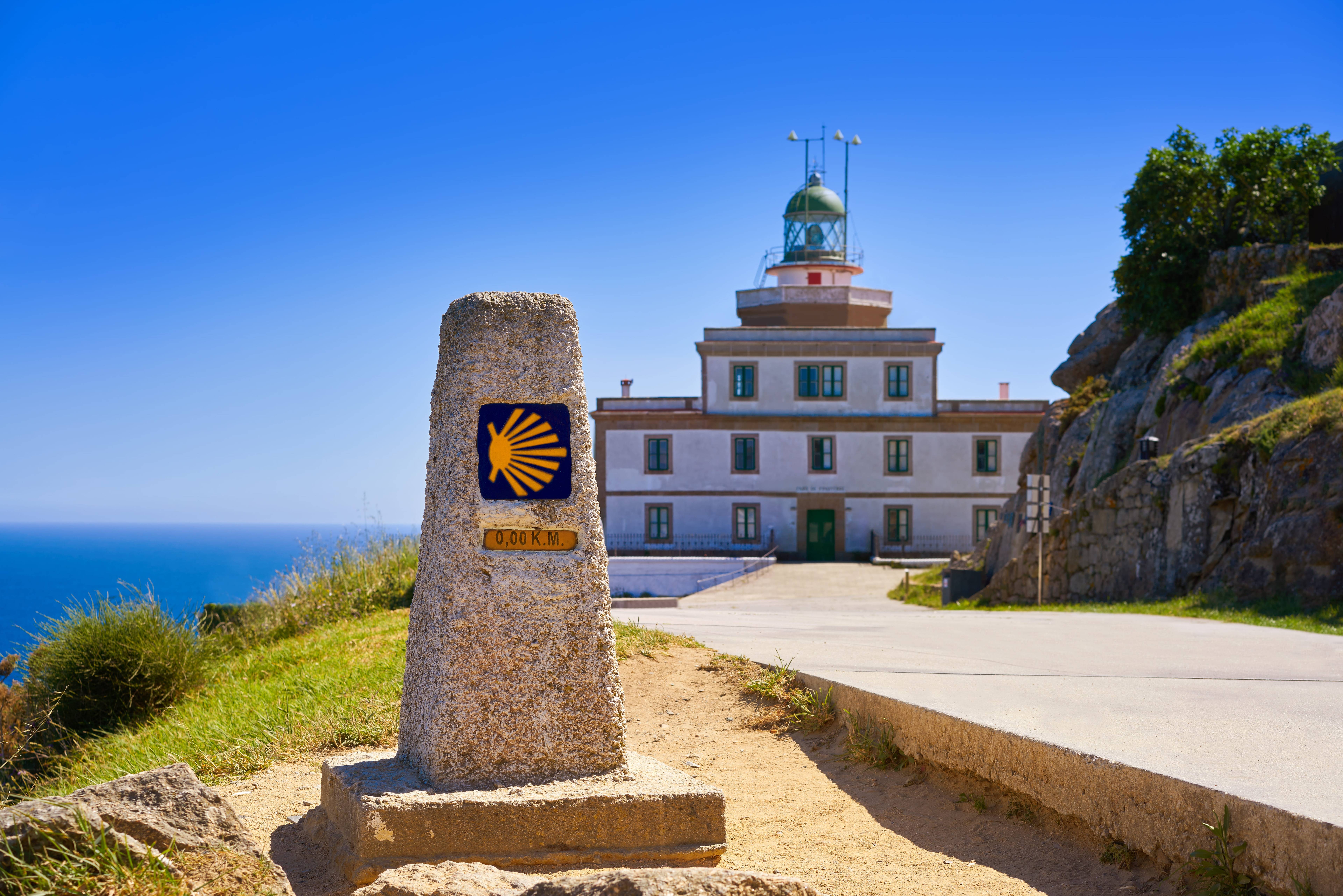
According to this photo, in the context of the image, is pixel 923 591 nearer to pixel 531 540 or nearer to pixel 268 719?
pixel 268 719

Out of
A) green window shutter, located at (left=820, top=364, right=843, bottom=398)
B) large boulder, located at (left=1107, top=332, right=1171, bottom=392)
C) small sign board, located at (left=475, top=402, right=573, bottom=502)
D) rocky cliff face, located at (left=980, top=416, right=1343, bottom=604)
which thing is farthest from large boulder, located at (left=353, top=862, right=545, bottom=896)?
green window shutter, located at (left=820, top=364, right=843, bottom=398)

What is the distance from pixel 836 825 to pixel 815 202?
4101 cm

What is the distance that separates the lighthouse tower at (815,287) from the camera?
4100 cm

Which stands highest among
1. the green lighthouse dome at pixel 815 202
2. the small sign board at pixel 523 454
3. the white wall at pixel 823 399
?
the green lighthouse dome at pixel 815 202

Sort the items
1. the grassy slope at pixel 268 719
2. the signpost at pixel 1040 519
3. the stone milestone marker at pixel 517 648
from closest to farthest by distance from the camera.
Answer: the stone milestone marker at pixel 517 648 → the grassy slope at pixel 268 719 → the signpost at pixel 1040 519

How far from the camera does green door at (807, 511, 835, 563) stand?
37.8 meters

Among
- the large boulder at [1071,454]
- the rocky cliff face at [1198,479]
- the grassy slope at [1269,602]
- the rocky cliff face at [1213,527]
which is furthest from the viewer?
the large boulder at [1071,454]

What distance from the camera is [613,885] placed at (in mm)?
2729

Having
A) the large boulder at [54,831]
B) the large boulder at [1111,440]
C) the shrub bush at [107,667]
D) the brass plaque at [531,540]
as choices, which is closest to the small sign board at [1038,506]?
the large boulder at [1111,440]

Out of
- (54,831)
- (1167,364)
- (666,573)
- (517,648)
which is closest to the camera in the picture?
(54,831)

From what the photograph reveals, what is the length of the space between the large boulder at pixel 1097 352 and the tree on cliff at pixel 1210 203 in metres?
2.67

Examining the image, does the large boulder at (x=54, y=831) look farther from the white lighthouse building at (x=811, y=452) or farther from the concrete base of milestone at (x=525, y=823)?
the white lighthouse building at (x=811, y=452)

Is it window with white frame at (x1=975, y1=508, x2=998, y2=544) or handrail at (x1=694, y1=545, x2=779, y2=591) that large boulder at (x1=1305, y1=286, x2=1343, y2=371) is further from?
window with white frame at (x1=975, y1=508, x2=998, y2=544)

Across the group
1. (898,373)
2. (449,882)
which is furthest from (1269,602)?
(898,373)
